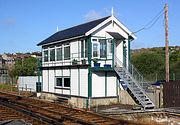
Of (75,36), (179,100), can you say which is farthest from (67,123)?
(75,36)

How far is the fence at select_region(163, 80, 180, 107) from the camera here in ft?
71.1

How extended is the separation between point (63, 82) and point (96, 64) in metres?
4.84

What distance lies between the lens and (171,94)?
22109mm

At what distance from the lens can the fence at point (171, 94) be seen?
21672 millimetres

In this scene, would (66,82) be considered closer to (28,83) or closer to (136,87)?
(136,87)

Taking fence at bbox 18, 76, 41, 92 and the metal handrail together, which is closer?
the metal handrail

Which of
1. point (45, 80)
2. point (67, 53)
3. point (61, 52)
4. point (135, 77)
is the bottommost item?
point (45, 80)

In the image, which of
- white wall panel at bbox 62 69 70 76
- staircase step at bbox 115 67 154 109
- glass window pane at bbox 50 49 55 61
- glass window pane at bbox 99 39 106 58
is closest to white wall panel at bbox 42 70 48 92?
glass window pane at bbox 50 49 55 61

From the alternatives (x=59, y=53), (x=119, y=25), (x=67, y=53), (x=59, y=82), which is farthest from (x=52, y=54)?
(x=119, y=25)

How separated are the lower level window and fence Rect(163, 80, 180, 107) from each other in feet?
27.3

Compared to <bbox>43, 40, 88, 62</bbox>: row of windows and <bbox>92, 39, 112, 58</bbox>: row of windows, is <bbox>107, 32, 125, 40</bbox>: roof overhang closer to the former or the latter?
<bbox>92, 39, 112, 58</bbox>: row of windows

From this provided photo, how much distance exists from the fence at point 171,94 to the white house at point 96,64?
4.32 feet

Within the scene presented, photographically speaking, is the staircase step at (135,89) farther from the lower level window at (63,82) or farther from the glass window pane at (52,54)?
the glass window pane at (52,54)

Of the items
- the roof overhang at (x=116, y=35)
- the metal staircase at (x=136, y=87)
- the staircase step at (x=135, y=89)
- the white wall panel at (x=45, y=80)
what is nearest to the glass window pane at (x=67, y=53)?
the white wall panel at (x=45, y=80)
